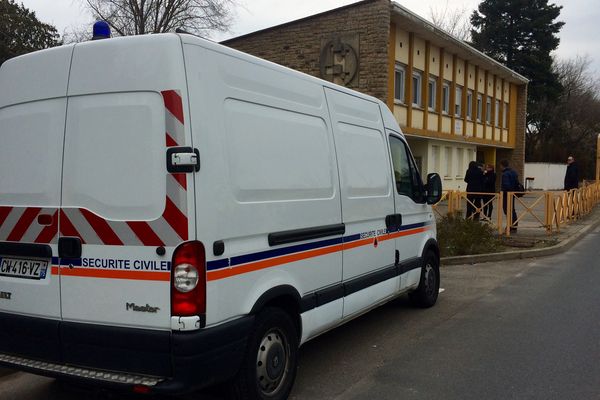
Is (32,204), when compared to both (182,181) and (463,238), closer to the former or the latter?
(182,181)

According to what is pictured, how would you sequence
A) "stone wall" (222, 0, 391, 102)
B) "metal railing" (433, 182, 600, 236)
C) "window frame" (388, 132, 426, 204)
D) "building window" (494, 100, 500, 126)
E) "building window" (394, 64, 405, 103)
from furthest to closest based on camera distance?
"building window" (494, 100, 500, 126)
"building window" (394, 64, 405, 103)
"stone wall" (222, 0, 391, 102)
"metal railing" (433, 182, 600, 236)
"window frame" (388, 132, 426, 204)

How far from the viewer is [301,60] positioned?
20047mm

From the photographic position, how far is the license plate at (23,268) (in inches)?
138

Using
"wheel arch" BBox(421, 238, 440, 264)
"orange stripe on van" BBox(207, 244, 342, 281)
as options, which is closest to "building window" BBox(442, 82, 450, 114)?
"wheel arch" BBox(421, 238, 440, 264)

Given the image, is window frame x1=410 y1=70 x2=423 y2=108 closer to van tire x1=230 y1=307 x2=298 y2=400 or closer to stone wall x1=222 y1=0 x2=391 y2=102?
stone wall x1=222 y1=0 x2=391 y2=102

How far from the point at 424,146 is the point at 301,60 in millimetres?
7538

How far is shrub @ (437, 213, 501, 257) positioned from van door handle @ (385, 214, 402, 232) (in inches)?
198

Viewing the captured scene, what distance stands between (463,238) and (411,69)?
12341 mm

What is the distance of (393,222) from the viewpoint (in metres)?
5.55

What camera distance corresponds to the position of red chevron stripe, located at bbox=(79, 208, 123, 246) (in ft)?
10.7

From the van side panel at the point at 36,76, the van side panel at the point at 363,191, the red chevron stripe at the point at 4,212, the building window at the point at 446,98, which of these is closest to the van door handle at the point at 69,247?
the red chevron stripe at the point at 4,212

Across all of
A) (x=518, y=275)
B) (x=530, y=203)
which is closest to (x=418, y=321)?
(x=518, y=275)

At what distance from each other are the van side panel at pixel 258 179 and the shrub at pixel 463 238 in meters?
6.53

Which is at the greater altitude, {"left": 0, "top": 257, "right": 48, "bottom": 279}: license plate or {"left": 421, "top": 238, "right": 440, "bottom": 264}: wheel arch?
{"left": 0, "top": 257, "right": 48, "bottom": 279}: license plate
